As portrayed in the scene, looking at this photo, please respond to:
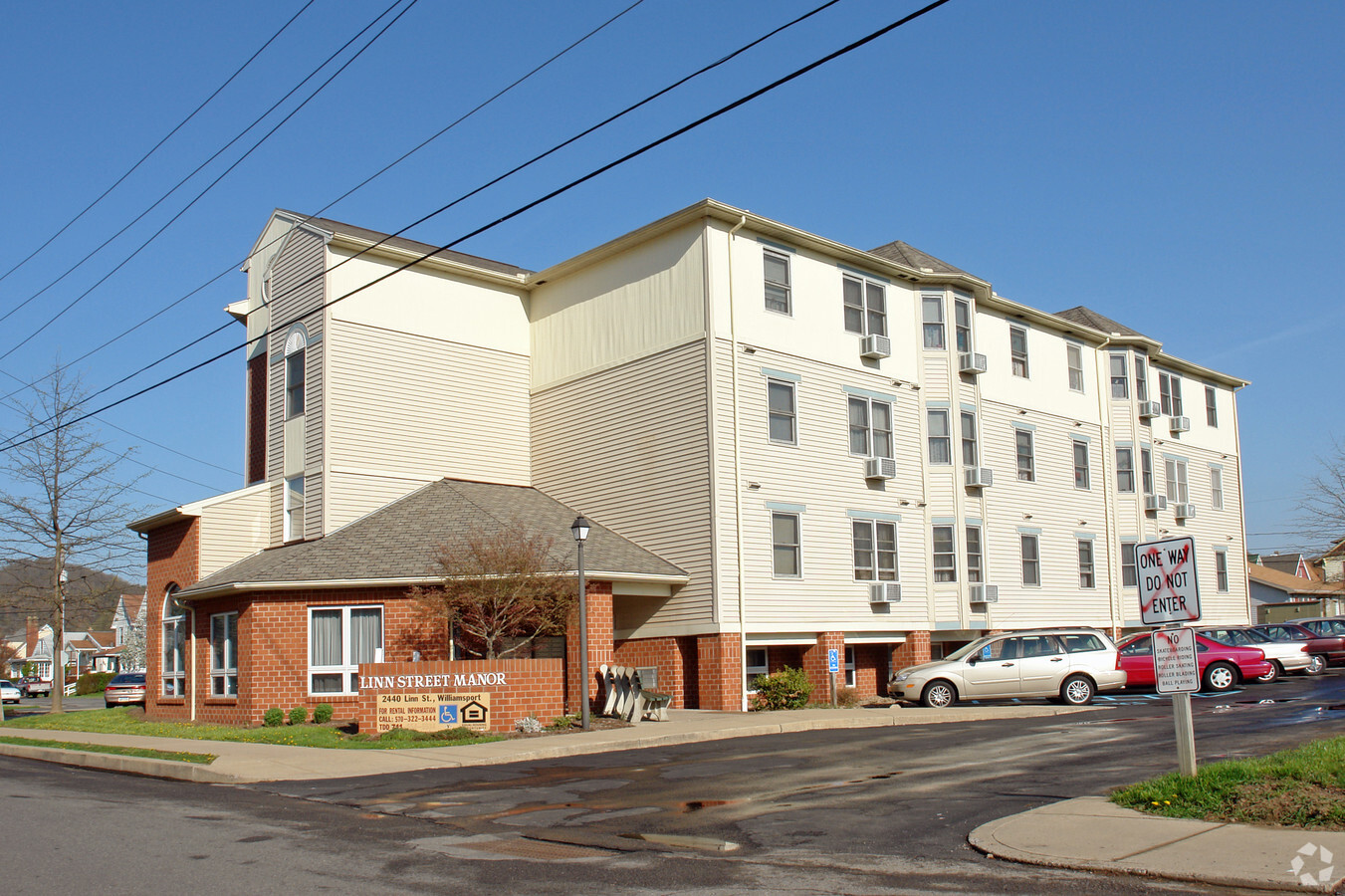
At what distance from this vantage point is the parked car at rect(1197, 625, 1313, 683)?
2986cm

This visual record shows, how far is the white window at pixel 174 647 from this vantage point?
28.3m

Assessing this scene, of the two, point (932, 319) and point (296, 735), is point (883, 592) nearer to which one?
point (932, 319)

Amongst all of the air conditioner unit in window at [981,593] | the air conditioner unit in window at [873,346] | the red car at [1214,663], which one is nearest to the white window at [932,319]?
the air conditioner unit in window at [873,346]

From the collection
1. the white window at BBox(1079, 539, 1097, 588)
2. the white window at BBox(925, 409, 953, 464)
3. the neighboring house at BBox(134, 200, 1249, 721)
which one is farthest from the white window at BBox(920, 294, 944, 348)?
the white window at BBox(1079, 539, 1097, 588)

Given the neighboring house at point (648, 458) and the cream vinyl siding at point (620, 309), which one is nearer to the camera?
the neighboring house at point (648, 458)

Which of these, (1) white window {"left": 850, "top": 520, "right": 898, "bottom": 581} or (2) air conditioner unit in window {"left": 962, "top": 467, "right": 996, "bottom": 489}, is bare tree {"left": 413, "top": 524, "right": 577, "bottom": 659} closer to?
(1) white window {"left": 850, "top": 520, "right": 898, "bottom": 581}

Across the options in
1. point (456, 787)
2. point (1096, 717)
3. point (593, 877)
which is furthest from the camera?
point (1096, 717)

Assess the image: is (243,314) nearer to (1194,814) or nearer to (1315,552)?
(1194,814)

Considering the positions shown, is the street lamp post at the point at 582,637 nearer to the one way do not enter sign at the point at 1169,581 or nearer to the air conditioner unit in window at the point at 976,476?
the one way do not enter sign at the point at 1169,581

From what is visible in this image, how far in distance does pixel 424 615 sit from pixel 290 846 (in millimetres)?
13745

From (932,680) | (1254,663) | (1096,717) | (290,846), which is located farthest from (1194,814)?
(1254,663)

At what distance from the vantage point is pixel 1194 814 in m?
9.57

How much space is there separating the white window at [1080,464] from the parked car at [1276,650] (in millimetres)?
7536

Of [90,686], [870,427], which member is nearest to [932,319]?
[870,427]
